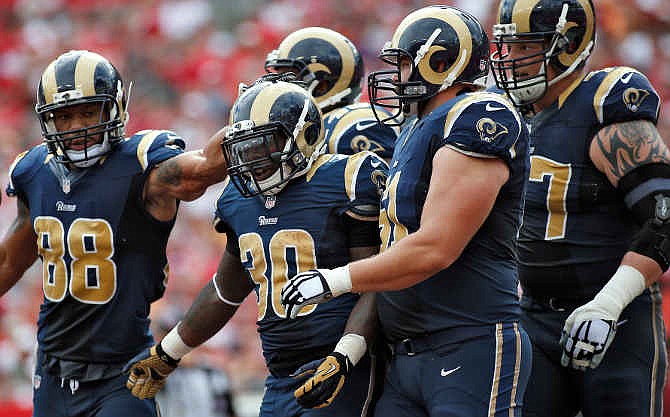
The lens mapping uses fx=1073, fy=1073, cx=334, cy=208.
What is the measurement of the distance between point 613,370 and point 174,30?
8969mm

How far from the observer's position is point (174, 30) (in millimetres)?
11922

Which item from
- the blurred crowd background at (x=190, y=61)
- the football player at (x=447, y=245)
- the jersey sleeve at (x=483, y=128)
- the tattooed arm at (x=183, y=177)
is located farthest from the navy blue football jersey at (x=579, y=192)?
the blurred crowd background at (x=190, y=61)

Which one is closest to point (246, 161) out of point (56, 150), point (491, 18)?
point (56, 150)

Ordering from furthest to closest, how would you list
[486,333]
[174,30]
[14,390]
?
[174,30], [14,390], [486,333]

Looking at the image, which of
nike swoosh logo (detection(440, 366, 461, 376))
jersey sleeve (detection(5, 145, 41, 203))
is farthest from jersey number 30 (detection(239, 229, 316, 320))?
jersey sleeve (detection(5, 145, 41, 203))

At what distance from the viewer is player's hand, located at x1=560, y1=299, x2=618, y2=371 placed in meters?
3.53

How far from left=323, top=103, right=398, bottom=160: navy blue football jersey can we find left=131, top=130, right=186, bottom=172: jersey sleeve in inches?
28.1

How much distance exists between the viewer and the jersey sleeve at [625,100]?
12.4 ft

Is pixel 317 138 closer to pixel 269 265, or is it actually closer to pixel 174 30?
pixel 269 265

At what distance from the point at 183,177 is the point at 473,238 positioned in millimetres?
1353

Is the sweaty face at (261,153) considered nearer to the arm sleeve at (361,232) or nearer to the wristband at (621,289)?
the arm sleeve at (361,232)

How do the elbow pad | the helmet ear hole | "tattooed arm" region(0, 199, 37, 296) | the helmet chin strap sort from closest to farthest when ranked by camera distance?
the elbow pad < the helmet ear hole < "tattooed arm" region(0, 199, 37, 296) < the helmet chin strap

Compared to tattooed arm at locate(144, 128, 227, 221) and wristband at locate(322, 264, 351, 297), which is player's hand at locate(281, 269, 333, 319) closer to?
wristband at locate(322, 264, 351, 297)

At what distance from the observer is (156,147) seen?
4188 millimetres
